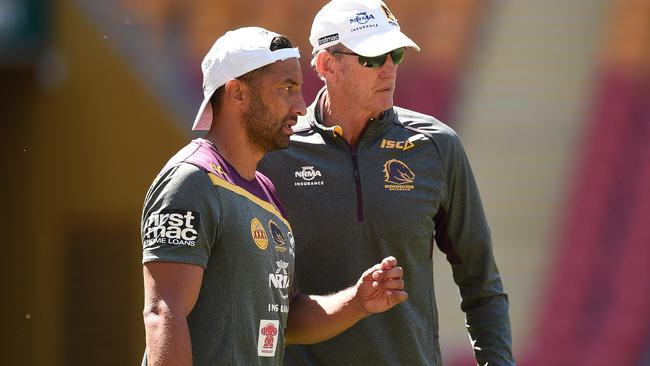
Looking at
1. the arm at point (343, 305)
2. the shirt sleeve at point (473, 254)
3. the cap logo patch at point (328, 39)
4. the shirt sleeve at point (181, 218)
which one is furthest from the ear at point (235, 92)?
the shirt sleeve at point (473, 254)

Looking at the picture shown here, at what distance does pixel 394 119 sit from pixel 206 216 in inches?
42.7

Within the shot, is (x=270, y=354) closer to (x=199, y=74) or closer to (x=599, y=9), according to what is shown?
(x=199, y=74)

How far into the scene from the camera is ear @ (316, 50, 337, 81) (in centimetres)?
385

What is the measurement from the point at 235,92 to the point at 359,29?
69 centimetres

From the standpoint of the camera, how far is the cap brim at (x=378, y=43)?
12.2ft

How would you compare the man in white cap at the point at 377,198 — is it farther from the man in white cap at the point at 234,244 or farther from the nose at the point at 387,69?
the man in white cap at the point at 234,244

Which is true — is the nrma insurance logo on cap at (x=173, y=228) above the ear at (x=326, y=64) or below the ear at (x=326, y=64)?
below

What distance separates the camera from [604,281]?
8797 millimetres

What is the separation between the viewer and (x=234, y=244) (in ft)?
9.87

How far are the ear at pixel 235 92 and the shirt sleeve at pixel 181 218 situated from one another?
32cm

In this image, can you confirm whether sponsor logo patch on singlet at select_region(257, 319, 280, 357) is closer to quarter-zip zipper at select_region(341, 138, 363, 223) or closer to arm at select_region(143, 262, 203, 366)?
arm at select_region(143, 262, 203, 366)

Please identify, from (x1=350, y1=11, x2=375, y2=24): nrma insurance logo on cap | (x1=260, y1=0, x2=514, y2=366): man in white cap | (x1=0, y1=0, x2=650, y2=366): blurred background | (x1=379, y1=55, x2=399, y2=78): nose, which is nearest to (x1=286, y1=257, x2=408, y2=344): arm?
(x1=260, y1=0, x2=514, y2=366): man in white cap

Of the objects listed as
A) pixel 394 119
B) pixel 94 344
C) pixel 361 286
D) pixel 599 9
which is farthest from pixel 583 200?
pixel 361 286

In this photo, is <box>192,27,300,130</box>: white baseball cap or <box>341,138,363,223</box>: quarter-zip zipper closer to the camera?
<box>192,27,300,130</box>: white baseball cap
